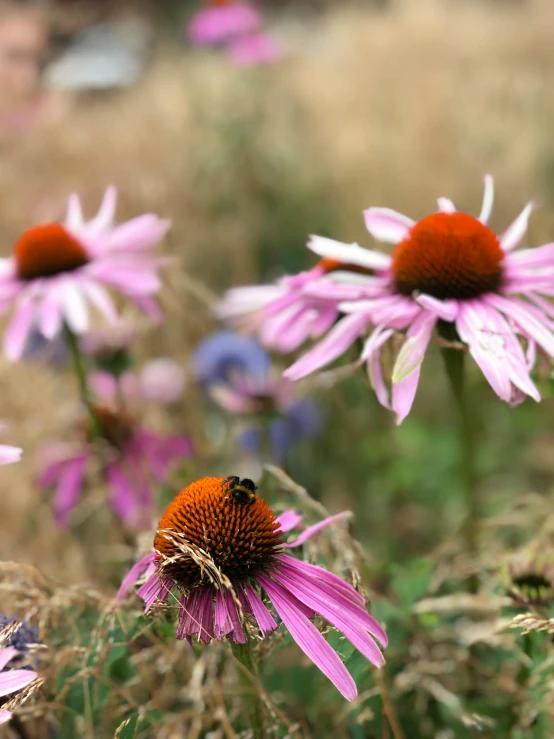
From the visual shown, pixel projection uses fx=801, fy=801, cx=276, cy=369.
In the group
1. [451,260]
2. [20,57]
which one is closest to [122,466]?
[451,260]

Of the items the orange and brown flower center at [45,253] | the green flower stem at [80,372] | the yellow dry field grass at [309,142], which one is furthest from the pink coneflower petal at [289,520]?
the yellow dry field grass at [309,142]

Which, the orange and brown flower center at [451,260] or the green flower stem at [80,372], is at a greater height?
the orange and brown flower center at [451,260]

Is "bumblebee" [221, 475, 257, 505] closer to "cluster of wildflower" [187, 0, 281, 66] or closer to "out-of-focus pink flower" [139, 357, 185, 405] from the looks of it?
"out-of-focus pink flower" [139, 357, 185, 405]

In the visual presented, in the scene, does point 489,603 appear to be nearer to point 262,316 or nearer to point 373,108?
point 262,316

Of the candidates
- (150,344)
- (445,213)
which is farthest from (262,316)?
(150,344)

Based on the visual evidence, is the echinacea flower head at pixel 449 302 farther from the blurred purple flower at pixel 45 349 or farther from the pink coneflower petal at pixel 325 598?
the blurred purple flower at pixel 45 349

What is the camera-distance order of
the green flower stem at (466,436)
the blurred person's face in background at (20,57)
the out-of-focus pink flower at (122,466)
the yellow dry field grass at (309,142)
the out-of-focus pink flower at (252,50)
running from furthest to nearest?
1. the out-of-focus pink flower at (252,50)
2. the yellow dry field grass at (309,142)
3. the blurred person's face in background at (20,57)
4. the out-of-focus pink flower at (122,466)
5. the green flower stem at (466,436)

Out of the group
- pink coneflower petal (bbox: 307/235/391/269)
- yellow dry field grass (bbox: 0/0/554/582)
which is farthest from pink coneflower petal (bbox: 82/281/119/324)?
yellow dry field grass (bbox: 0/0/554/582)
